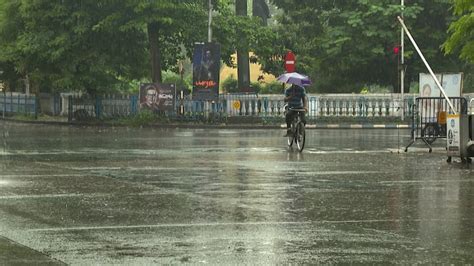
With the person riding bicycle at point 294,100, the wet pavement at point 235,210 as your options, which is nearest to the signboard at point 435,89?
the person riding bicycle at point 294,100

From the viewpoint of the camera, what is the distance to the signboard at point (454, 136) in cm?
1731

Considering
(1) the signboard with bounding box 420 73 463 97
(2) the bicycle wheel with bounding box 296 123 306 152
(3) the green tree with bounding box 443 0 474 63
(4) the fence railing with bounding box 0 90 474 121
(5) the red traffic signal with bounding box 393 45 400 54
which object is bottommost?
(2) the bicycle wheel with bounding box 296 123 306 152

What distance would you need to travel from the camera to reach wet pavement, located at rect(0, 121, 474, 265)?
759 centimetres

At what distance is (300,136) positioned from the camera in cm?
2134

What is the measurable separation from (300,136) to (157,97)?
22030mm

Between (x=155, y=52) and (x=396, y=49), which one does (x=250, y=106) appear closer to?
(x=155, y=52)

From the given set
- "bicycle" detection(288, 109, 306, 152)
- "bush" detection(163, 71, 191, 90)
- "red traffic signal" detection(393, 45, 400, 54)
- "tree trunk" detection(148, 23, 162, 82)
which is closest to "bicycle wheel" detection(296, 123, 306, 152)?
"bicycle" detection(288, 109, 306, 152)

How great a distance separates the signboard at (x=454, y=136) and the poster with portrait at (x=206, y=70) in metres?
24.0

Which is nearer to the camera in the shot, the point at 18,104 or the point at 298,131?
the point at 298,131

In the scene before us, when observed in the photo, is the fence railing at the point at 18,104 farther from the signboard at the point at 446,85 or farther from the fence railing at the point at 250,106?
the signboard at the point at 446,85

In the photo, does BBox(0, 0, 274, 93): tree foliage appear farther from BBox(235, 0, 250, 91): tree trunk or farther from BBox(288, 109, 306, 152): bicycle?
BBox(288, 109, 306, 152): bicycle

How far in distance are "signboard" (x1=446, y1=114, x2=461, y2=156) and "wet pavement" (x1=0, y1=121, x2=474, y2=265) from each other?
36cm

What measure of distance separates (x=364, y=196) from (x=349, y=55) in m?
37.6

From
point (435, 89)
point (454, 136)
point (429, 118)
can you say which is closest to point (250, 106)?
point (435, 89)
